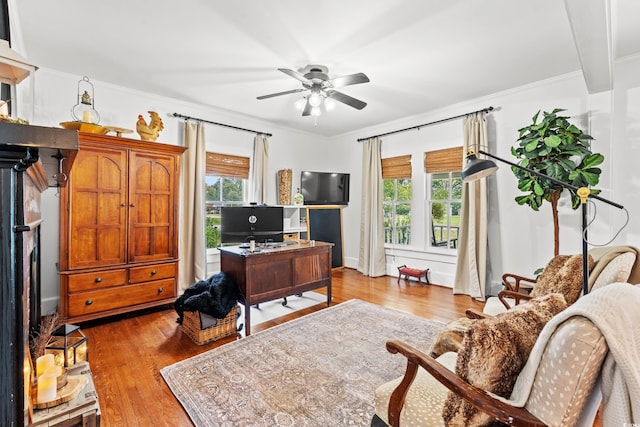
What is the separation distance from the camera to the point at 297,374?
222 centimetres

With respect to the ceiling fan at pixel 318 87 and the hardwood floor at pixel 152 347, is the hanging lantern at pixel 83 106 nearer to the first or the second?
the ceiling fan at pixel 318 87

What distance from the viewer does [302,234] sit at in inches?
218

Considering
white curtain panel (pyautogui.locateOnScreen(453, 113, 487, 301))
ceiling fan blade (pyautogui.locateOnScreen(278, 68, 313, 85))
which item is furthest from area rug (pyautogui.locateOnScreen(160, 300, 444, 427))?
ceiling fan blade (pyautogui.locateOnScreen(278, 68, 313, 85))

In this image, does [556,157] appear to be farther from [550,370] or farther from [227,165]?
[227,165]

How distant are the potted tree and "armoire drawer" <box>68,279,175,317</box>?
4.20m

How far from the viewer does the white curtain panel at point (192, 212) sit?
420cm

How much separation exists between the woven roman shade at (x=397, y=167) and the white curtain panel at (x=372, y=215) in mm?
117

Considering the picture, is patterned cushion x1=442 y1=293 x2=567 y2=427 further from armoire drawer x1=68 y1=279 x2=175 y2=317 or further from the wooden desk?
armoire drawer x1=68 y1=279 x2=175 y2=317

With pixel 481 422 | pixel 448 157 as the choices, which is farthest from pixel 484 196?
pixel 481 422

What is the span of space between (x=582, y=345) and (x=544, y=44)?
301 centimetres

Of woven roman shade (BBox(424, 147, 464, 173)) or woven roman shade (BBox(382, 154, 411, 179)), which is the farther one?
woven roman shade (BBox(382, 154, 411, 179))

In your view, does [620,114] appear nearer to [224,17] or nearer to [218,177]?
[224,17]

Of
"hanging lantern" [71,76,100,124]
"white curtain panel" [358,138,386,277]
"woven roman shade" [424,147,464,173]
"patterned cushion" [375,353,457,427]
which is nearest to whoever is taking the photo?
"patterned cushion" [375,353,457,427]

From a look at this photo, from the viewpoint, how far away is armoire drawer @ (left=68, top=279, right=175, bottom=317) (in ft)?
9.76
